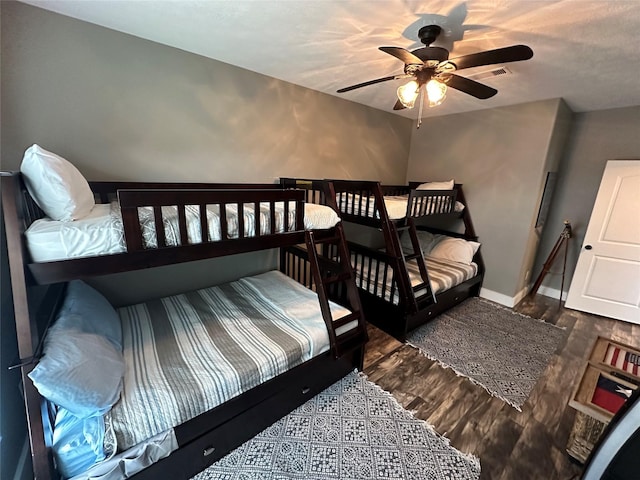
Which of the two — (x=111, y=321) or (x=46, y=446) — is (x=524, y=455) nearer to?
(x=46, y=446)

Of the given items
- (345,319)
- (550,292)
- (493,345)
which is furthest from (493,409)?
(550,292)

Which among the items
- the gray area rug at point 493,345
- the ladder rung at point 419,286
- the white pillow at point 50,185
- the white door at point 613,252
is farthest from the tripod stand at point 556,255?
the white pillow at point 50,185

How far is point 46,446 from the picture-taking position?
40.2 inches

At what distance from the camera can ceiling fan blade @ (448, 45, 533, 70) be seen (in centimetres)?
132

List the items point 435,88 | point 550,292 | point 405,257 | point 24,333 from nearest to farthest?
point 24,333 → point 435,88 → point 405,257 → point 550,292

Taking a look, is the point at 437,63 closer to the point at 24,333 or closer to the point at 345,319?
the point at 345,319

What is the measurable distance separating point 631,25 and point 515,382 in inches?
97.6

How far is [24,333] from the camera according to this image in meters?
1.01

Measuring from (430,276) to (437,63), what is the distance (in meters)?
2.11

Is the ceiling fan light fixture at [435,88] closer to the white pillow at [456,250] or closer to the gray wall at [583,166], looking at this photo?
the white pillow at [456,250]

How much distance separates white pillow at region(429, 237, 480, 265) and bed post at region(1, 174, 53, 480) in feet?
12.5

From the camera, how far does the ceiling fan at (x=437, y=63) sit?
142 cm

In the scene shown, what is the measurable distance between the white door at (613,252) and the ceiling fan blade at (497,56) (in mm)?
2892

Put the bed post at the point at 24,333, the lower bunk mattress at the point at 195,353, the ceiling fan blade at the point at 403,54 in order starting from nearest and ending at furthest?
the bed post at the point at 24,333 < the lower bunk mattress at the point at 195,353 < the ceiling fan blade at the point at 403,54
